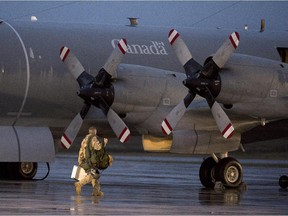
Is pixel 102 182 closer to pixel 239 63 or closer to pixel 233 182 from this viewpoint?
pixel 233 182

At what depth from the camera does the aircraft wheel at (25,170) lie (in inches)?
1407

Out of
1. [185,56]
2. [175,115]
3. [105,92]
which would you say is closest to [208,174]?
[175,115]

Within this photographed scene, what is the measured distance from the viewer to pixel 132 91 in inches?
1264

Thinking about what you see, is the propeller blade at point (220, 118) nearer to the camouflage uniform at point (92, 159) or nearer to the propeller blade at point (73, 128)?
the propeller blade at point (73, 128)

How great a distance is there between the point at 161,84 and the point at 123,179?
5894mm

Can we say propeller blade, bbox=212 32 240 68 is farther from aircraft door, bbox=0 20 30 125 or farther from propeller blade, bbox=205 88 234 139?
aircraft door, bbox=0 20 30 125

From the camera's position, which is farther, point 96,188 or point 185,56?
point 185,56

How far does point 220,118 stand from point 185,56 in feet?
Result: 7.15

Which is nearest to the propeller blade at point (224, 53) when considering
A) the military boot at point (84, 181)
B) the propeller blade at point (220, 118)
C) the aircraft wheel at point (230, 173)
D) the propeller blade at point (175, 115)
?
the propeller blade at point (220, 118)

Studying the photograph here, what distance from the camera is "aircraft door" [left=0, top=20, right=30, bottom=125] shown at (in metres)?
32.8

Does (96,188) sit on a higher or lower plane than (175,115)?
lower

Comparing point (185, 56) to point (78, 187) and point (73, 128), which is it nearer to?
point (73, 128)

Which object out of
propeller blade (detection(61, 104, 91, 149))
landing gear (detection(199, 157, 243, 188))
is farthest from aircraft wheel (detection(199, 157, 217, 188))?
propeller blade (detection(61, 104, 91, 149))

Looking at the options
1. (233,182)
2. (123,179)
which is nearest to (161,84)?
(233,182)
